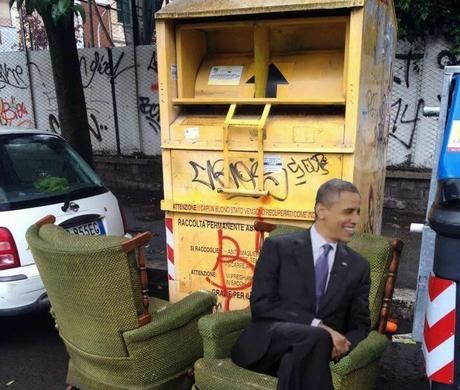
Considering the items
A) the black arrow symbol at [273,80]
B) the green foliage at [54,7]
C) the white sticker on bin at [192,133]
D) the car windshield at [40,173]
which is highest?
the green foliage at [54,7]

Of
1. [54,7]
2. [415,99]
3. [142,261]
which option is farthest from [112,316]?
[415,99]

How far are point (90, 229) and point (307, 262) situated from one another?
212 cm

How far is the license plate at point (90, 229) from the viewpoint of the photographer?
362 cm

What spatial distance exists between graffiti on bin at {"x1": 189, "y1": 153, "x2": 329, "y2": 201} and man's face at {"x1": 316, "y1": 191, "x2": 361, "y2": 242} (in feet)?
2.49

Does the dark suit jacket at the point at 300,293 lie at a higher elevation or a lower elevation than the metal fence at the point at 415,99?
lower

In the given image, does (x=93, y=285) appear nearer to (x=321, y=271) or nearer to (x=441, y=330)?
(x=321, y=271)

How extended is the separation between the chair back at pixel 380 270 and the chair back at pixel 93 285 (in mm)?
1186

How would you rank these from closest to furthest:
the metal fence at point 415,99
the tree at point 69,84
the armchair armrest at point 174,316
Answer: the armchair armrest at point 174,316
the tree at point 69,84
the metal fence at point 415,99

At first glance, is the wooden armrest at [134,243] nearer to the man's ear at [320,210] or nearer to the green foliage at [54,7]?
the man's ear at [320,210]

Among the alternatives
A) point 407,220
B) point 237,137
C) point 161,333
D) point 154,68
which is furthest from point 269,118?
point 154,68

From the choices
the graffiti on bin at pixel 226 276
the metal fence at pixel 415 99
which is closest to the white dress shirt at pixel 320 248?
the graffiti on bin at pixel 226 276

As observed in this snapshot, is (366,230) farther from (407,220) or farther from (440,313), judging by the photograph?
(407,220)

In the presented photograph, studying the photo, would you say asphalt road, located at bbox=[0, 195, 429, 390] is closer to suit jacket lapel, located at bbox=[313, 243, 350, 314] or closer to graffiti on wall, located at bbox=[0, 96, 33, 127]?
suit jacket lapel, located at bbox=[313, 243, 350, 314]

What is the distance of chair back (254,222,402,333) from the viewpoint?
97.3 inches
